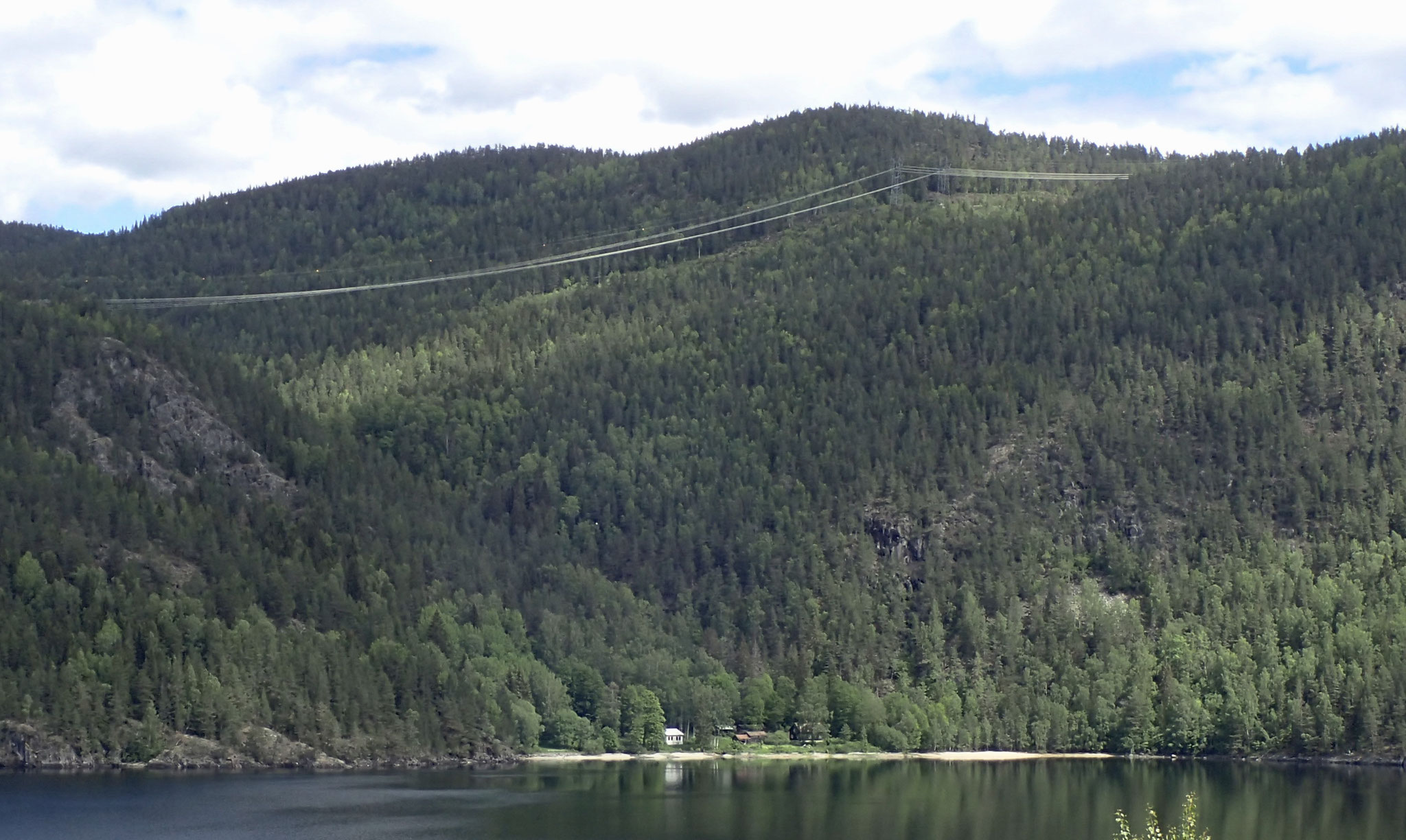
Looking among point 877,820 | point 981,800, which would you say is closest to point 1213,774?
point 981,800

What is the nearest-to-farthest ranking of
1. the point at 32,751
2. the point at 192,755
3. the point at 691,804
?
the point at 691,804 → the point at 32,751 → the point at 192,755

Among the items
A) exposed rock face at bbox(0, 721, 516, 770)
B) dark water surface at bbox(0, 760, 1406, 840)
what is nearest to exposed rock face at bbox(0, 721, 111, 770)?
exposed rock face at bbox(0, 721, 516, 770)

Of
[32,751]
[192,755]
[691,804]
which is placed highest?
[32,751]

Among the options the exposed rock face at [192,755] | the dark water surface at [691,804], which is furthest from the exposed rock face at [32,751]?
the dark water surface at [691,804]

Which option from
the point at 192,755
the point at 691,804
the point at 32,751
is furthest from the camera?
the point at 192,755

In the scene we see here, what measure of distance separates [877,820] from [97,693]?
249 ft

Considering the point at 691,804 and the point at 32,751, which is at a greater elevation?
the point at 32,751

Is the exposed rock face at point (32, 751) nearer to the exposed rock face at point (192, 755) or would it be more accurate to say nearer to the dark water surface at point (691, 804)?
the exposed rock face at point (192, 755)

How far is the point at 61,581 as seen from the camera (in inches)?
7835

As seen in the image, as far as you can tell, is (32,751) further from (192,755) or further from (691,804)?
(691,804)

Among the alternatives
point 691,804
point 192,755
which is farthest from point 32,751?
point 691,804

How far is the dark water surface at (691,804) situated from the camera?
461 ft

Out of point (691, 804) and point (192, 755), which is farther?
point (192, 755)

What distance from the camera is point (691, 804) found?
16075 cm
